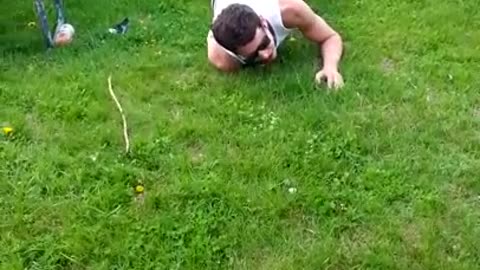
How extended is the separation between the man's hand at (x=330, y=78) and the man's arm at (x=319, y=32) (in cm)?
5

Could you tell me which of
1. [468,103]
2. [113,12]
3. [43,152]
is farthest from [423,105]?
[113,12]

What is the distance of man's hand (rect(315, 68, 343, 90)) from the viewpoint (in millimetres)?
4032

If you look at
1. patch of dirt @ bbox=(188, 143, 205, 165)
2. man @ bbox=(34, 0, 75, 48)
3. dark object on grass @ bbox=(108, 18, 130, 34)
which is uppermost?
patch of dirt @ bbox=(188, 143, 205, 165)

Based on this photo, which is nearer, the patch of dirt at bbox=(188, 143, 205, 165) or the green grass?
the green grass

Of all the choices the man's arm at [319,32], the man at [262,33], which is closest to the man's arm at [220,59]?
the man at [262,33]

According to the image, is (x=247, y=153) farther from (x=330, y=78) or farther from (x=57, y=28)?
(x=57, y=28)

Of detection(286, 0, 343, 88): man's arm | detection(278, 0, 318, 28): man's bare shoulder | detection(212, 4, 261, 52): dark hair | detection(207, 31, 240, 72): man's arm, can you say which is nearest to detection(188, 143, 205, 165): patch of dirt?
detection(212, 4, 261, 52): dark hair

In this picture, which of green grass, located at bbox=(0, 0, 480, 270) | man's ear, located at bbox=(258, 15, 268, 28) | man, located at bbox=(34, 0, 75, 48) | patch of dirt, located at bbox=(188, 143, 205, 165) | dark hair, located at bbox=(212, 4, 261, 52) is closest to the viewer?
green grass, located at bbox=(0, 0, 480, 270)

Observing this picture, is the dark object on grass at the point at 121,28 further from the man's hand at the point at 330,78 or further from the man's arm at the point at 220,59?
the man's hand at the point at 330,78

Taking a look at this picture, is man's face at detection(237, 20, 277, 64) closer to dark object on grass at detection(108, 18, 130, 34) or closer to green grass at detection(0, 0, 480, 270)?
green grass at detection(0, 0, 480, 270)

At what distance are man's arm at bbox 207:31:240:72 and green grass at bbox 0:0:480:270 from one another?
0.18 feet

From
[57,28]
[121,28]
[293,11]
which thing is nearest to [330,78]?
[293,11]

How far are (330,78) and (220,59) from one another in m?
0.54

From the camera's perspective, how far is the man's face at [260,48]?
4.04 meters
